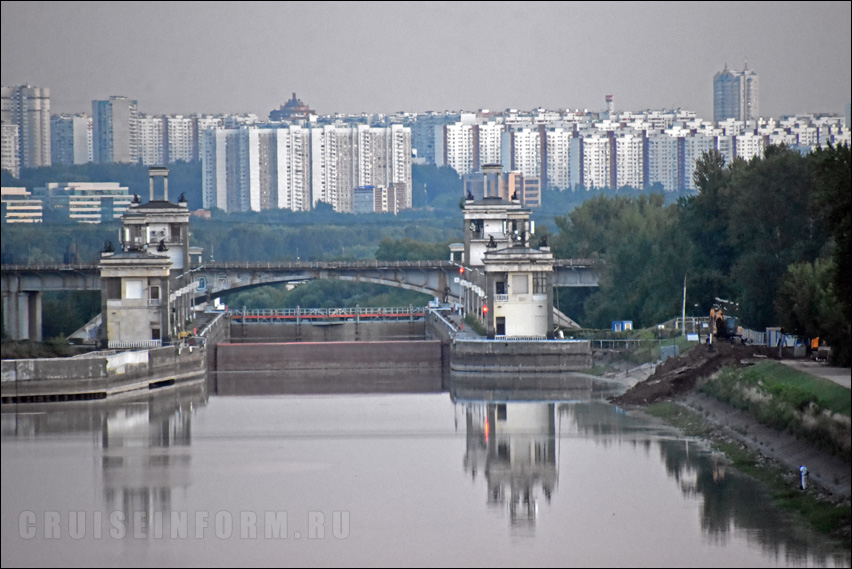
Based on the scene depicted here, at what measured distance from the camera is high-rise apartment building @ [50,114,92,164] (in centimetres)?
18550

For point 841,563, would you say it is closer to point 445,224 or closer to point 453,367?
point 453,367

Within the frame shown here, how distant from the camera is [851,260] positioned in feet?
103

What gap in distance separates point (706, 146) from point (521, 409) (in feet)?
517

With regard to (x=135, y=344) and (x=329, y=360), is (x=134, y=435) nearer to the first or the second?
(x=135, y=344)

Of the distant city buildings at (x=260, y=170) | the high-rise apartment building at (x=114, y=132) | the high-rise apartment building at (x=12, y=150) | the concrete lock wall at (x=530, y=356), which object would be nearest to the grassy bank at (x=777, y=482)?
the concrete lock wall at (x=530, y=356)

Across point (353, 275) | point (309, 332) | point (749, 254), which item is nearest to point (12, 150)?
point (353, 275)

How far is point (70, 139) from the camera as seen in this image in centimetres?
18850

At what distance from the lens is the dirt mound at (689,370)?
45.2 metres

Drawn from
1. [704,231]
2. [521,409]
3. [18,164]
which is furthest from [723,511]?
[18,164]

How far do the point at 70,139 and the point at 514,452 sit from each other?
15809cm

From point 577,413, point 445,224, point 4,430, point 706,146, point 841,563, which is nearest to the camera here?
point 841,563

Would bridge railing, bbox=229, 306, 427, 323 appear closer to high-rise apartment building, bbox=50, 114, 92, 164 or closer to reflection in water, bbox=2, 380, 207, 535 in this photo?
reflection in water, bbox=2, 380, 207, 535

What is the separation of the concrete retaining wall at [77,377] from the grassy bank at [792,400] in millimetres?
18432

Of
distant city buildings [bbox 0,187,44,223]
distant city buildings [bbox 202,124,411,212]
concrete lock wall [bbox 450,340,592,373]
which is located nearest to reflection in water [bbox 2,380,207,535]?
concrete lock wall [bbox 450,340,592,373]
